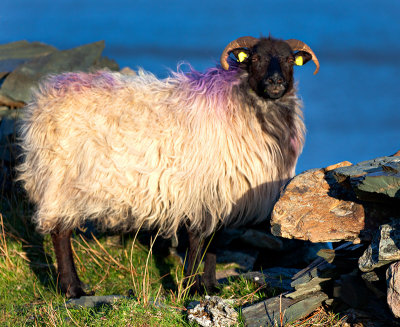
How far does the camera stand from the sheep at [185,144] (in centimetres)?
664

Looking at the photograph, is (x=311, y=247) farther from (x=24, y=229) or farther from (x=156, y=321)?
(x=24, y=229)

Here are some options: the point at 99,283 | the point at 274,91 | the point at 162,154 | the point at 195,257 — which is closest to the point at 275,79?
the point at 274,91

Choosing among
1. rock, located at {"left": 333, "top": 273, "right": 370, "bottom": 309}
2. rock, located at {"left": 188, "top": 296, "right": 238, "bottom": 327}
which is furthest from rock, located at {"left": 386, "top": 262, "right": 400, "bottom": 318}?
rock, located at {"left": 188, "top": 296, "right": 238, "bottom": 327}

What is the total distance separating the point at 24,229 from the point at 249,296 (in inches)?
205

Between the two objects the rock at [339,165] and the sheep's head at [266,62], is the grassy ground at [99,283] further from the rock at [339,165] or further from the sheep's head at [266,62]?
the sheep's head at [266,62]

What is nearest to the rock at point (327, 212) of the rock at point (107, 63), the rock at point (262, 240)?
the rock at point (262, 240)

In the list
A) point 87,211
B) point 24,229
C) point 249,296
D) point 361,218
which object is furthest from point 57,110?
point 361,218

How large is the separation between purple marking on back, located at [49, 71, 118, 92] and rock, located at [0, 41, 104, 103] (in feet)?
15.1

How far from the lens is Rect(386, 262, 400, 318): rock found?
13.8ft

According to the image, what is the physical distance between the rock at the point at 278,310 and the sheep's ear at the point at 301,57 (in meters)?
3.29

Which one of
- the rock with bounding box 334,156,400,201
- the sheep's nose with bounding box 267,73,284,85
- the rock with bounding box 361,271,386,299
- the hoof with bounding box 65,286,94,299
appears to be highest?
the sheep's nose with bounding box 267,73,284,85

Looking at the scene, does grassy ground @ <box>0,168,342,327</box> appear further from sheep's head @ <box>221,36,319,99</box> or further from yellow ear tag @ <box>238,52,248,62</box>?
yellow ear tag @ <box>238,52,248,62</box>

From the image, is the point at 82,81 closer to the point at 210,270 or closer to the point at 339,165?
the point at 210,270

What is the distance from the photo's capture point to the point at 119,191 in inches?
269
